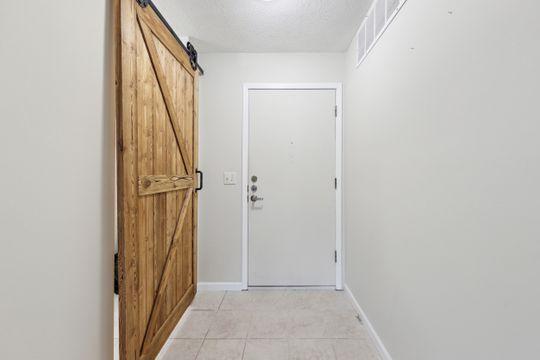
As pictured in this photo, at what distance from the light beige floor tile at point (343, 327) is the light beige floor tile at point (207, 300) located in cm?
99

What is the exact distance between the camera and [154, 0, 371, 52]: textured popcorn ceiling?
1.99 meters

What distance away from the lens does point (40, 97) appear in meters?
0.91

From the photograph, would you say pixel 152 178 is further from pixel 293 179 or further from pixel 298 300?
pixel 298 300

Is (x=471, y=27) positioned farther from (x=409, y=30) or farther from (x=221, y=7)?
(x=221, y=7)

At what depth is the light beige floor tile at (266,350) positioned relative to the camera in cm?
178

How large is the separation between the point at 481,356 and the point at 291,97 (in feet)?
7.89

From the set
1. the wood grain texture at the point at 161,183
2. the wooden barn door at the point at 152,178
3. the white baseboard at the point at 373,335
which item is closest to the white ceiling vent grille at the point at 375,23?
the wooden barn door at the point at 152,178

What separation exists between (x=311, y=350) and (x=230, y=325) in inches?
26.4

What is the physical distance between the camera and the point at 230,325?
2143mm

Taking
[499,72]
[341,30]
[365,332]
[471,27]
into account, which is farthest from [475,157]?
[341,30]

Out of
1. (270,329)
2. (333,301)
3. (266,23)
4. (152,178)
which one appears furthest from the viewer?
(333,301)

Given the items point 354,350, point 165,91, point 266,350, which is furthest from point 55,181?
point 354,350

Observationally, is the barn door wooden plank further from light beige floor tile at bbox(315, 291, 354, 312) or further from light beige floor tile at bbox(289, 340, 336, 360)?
light beige floor tile at bbox(315, 291, 354, 312)

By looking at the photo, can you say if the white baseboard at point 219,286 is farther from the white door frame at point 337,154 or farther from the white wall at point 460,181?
the white wall at point 460,181
